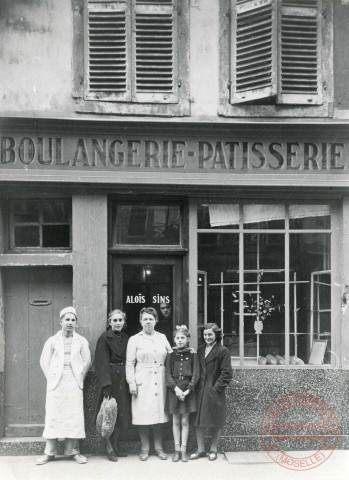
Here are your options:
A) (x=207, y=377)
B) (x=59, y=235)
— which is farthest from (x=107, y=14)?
(x=207, y=377)

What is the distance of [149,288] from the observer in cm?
798

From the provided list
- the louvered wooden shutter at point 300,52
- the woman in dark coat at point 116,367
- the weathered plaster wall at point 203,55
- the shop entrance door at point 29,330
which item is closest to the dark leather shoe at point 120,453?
the woman in dark coat at point 116,367

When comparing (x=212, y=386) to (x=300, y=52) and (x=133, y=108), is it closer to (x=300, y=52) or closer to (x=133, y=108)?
(x=133, y=108)

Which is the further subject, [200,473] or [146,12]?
[146,12]

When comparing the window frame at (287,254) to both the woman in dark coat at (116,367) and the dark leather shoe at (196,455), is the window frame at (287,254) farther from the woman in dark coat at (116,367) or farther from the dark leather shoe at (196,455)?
the woman in dark coat at (116,367)

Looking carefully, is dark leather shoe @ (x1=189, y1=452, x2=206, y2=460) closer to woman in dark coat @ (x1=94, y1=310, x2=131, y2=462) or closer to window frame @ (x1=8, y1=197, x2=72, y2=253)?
woman in dark coat @ (x1=94, y1=310, x2=131, y2=462)

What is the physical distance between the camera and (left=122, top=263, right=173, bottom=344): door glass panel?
313 inches

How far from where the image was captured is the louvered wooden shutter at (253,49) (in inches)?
303

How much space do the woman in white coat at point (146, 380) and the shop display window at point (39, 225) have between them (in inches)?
58.5

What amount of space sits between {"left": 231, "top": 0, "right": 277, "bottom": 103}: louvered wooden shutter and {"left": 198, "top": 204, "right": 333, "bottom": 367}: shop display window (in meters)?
1.44

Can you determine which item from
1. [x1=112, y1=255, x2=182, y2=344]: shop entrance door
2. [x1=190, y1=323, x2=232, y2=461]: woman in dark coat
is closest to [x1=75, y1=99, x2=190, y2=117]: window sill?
[x1=112, y1=255, x2=182, y2=344]: shop entrance door

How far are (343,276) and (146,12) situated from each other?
406cm

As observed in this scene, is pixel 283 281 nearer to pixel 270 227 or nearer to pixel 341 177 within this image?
pixel 270 227

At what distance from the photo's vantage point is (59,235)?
7.93 metres
